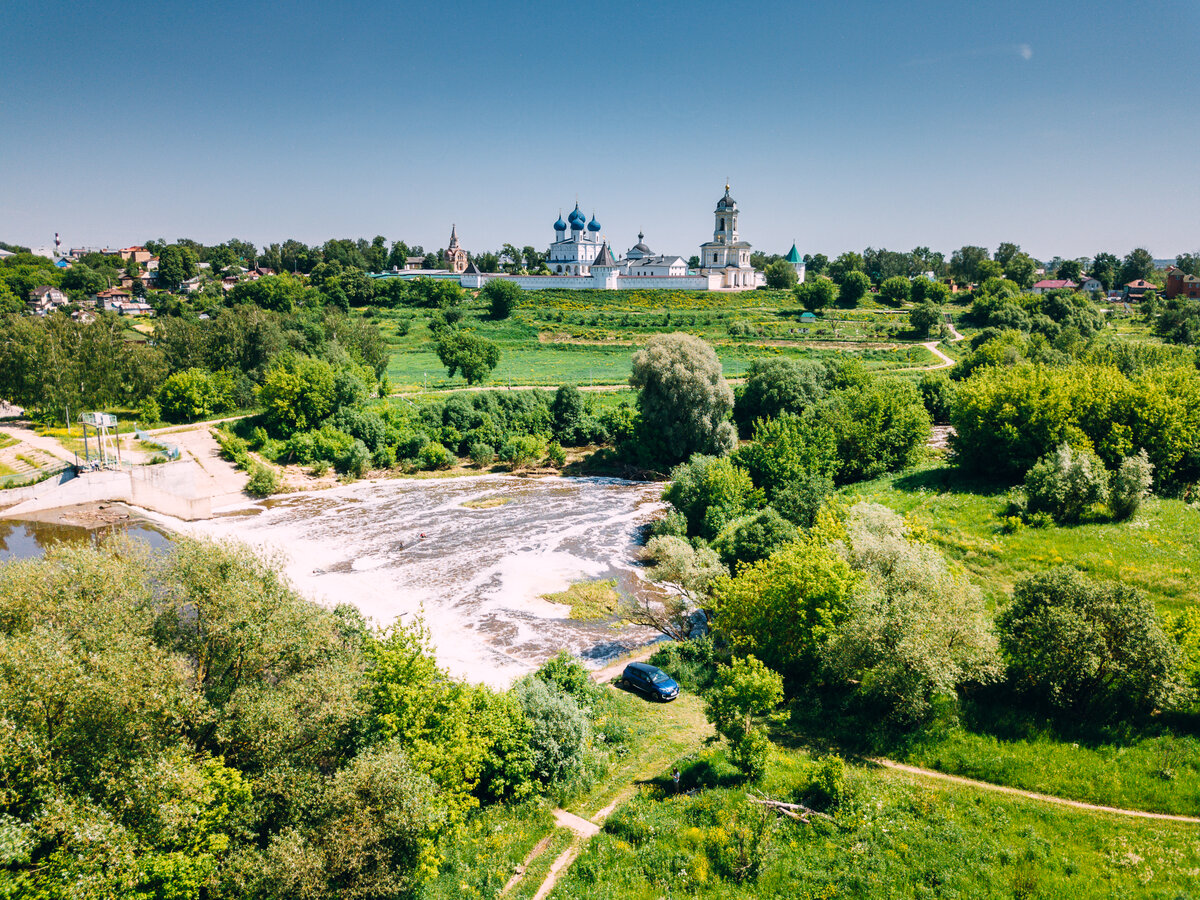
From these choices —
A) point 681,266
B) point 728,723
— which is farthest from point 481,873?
point 681,266

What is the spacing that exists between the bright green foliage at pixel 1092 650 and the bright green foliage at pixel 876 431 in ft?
69.2

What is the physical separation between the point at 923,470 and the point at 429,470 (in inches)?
1348

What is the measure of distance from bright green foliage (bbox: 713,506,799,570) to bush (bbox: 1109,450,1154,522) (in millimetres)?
12138

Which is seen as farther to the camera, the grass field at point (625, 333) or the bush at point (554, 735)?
the grass field at point (625, 333)

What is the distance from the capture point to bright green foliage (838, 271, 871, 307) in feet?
376

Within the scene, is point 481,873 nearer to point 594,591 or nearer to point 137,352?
point 594,591

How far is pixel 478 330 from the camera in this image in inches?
3930

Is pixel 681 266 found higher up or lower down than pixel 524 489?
higher up

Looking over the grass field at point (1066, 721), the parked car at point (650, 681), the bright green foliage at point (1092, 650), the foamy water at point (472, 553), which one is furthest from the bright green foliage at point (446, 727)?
the bright green foliage at point (1092, 650)

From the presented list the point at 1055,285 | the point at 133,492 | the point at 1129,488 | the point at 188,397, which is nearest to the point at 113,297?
the point at 188,397

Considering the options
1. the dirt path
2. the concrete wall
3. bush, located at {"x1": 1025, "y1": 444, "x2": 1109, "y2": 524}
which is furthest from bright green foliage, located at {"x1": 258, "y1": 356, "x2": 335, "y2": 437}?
the dirt path

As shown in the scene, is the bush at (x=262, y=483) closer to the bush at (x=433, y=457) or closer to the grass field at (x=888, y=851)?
the bush at (x=433, y=457)

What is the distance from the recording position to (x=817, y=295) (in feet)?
354

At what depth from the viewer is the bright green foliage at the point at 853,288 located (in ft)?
376
